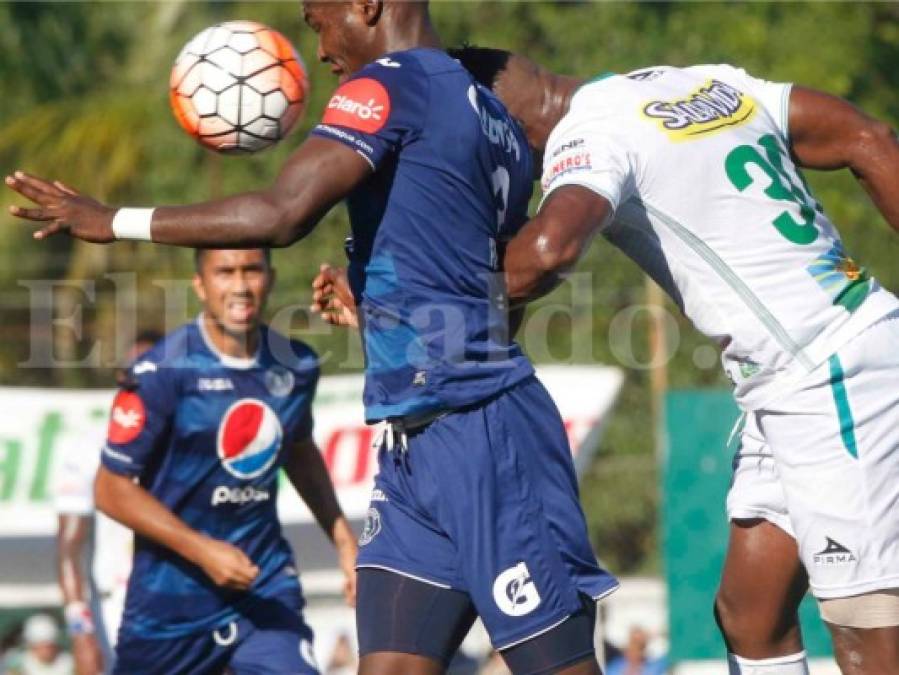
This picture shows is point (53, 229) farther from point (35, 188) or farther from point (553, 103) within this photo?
point (553, 103)

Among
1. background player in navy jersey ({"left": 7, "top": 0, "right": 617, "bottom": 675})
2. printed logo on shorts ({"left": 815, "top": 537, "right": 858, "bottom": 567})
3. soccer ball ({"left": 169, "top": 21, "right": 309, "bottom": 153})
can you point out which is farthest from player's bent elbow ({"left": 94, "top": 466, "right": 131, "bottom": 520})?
printed logo on shorts ({"left": 815, "top": 537, "right": 858, "bottom": 567})

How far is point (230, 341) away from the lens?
7547 millimetres

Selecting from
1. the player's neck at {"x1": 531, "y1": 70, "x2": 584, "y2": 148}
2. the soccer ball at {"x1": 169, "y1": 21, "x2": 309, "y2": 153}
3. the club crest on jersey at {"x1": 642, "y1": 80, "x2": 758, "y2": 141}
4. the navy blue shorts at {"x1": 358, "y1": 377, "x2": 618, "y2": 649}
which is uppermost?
the club crest on jersey at {"x1": 642, "y1": 80, "x2": 758, "y2": 141}

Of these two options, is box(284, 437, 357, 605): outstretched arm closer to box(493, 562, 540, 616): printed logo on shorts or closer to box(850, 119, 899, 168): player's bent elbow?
box(493, 562, 540, 616): printed logo on shorts

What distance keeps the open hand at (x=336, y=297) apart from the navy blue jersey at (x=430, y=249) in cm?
8

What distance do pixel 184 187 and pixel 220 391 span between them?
10.5 meters

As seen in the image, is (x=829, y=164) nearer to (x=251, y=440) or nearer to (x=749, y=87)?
(x=749, y=87)

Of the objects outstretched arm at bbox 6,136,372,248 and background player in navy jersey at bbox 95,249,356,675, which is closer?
outstretched arm at bbox 6,136,372,248

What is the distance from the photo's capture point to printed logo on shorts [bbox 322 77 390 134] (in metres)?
4.71

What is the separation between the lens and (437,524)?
4844mm

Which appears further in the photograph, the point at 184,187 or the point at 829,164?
the point at 184,187

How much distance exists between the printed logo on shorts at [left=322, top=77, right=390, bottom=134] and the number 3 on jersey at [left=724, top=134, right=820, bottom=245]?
3.59ft

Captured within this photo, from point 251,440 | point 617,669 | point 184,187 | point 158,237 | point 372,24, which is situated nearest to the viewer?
point 158,237

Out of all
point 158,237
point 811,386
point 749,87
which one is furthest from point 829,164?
point 158,237
